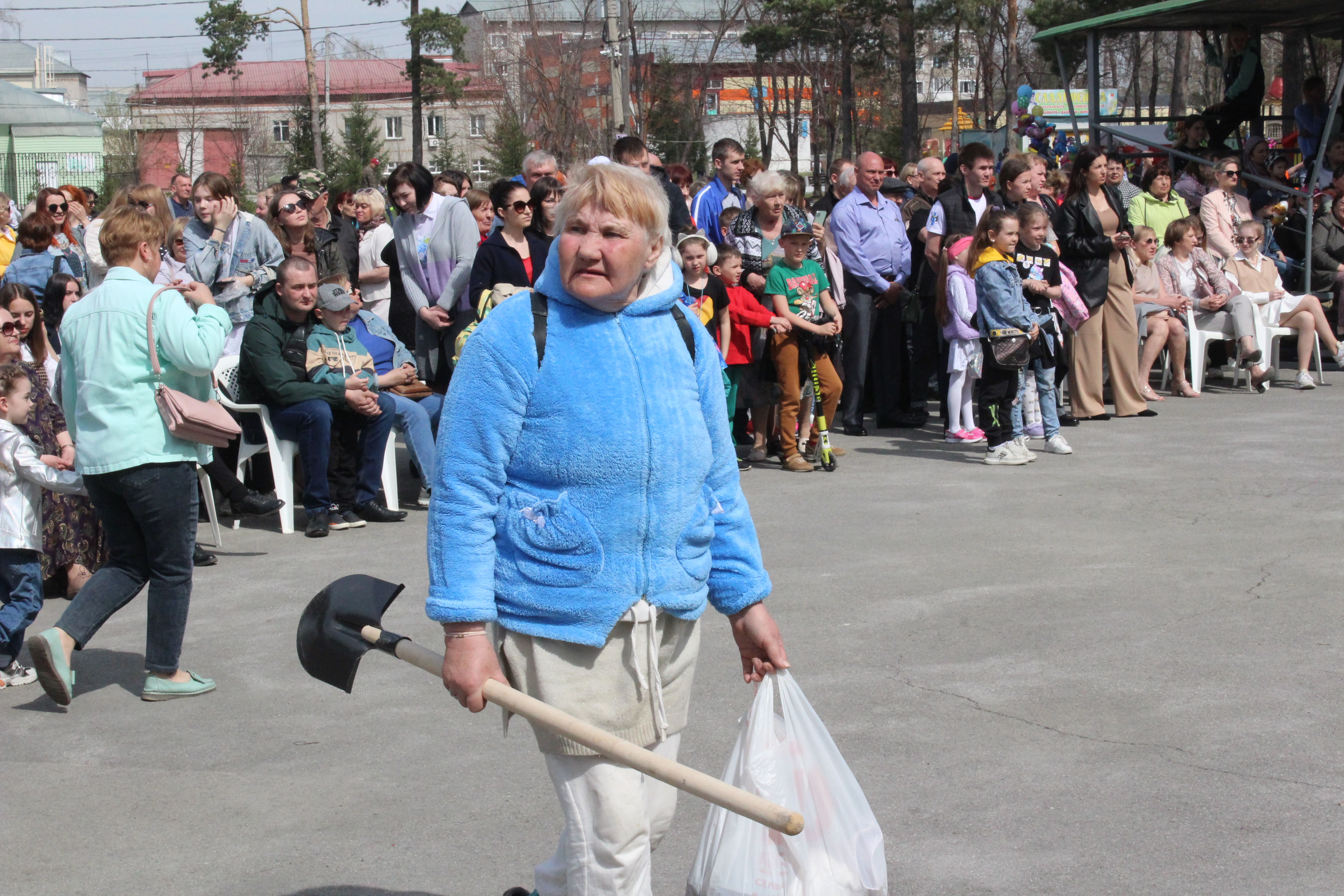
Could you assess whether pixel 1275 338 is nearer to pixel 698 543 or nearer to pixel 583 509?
pixel 698 543

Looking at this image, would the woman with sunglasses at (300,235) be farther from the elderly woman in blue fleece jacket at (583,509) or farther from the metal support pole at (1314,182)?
the metal support pole at (1314,182)

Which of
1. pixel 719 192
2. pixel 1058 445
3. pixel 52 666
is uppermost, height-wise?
Result: pixel 719 192

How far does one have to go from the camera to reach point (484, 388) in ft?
9.15

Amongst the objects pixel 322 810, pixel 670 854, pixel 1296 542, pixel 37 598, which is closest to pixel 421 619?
pixel 37 598

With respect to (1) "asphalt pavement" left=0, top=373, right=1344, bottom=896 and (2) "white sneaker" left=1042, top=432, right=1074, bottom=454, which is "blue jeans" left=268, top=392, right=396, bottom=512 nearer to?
(1) "asphalt pavement" left=0, top=373, right=1344, bottom=896

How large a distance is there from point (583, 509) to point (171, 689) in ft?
10.5


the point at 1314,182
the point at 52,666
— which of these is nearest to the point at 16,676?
the point at 52,666

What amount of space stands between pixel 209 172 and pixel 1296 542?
682 centimetres

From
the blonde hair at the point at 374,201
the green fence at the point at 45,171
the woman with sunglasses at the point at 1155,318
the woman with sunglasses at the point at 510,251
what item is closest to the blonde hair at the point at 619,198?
the woman with sunglasses at the point at 510,251

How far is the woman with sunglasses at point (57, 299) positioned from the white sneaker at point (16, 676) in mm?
3812

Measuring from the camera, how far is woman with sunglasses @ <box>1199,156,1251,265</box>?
12.8 m

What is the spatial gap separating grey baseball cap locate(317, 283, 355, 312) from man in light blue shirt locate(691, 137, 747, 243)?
13.1 feet

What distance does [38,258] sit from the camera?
32.0 ft

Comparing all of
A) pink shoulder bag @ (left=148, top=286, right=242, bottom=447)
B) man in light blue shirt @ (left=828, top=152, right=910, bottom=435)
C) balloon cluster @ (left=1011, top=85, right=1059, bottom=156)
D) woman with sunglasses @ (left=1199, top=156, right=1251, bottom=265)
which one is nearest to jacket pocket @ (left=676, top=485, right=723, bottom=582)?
pink shoulder bag @ (left=148, top=286, right=242, bottom=447)
